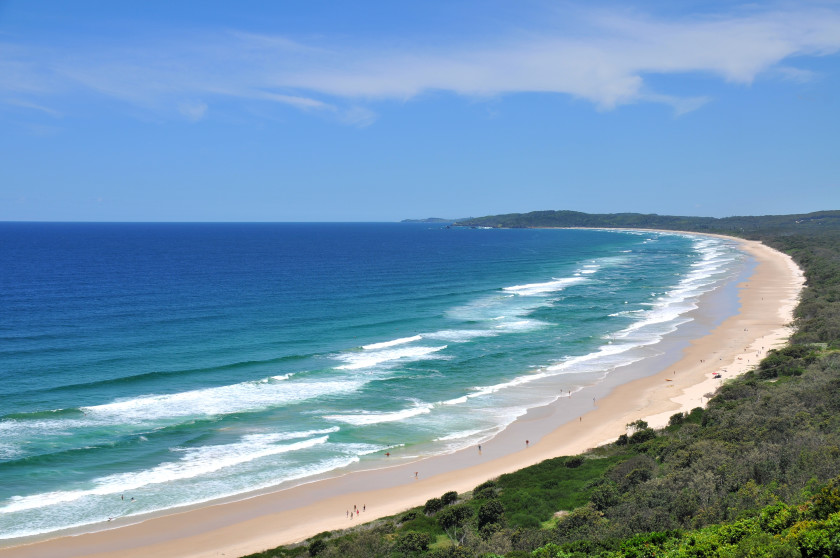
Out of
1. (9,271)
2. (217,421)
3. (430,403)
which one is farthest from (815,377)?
(9,271)

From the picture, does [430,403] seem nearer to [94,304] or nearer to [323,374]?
[323,374]

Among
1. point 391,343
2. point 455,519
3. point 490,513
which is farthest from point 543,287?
point 490,513

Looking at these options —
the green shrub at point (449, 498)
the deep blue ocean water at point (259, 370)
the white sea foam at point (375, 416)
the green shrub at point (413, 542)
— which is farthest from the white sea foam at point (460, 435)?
the green shrub at point (413, 542)

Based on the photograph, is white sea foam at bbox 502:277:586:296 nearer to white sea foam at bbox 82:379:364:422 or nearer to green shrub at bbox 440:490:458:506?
white sea foam at bbox 82:379:364:422

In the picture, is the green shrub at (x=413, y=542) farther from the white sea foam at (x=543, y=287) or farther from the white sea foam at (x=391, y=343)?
the white sea foam at (x=543, y=287)

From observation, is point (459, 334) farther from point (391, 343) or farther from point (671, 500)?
point (671, 500)

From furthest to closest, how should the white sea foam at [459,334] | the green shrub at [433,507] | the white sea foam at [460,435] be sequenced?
the white sea foam at [459,334] < the white sea foam at [460,435] < the green shrub at [433,507]

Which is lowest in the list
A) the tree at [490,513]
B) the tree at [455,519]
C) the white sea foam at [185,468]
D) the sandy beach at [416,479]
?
the sandy beach at [416,479]

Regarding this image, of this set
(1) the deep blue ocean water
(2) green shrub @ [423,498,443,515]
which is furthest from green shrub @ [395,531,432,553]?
(1) the deep blue ocean water
